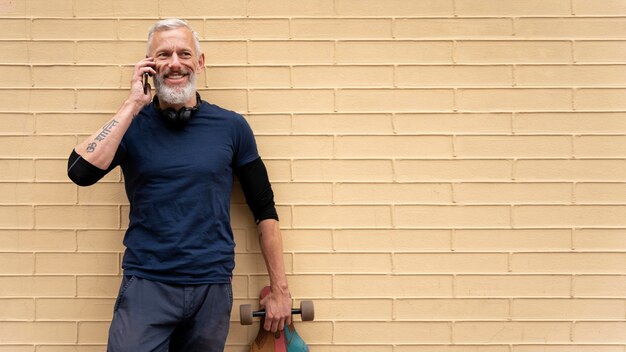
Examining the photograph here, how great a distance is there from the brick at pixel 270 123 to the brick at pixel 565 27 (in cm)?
153

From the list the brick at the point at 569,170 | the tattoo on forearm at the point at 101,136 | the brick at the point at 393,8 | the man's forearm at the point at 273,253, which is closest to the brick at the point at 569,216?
the brick at the point at 569,170

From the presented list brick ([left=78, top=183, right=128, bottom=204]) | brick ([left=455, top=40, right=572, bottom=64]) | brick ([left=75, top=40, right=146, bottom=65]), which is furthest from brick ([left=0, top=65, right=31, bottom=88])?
brick ([left=455, top=40, right=572, bottom=64])

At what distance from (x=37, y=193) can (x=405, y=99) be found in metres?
2.32

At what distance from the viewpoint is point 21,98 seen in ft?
11.0

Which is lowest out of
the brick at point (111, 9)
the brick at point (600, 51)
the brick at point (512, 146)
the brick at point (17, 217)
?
the brick at point (17, 217)

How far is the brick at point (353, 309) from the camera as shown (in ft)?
11.0

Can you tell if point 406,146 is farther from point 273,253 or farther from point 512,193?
point 273,253

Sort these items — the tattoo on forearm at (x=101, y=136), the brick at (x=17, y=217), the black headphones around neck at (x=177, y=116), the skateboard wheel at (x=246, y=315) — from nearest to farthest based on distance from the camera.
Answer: the tattoo on forearm at (x=101, y=136)
the black headphones around neck at (x=177, y=116)
the skateboard wheel at (x=246, y=315)
the brick at (x=17, y=217)

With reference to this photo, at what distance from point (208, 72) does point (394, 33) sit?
117 cm

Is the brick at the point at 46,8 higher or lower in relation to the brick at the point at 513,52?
higher

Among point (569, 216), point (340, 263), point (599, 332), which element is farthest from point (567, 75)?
point (340, 263)

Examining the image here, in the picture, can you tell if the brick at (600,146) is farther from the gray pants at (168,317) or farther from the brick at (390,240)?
the gray pants at (168,317)

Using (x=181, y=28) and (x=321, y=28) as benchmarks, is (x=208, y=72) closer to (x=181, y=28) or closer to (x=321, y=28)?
(x=181, y=28)

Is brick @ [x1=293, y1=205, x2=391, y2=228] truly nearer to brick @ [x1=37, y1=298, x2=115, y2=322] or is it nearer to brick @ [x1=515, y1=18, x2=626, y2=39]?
brick @ [x1=37, y1=298, x2=115, y2=322]
